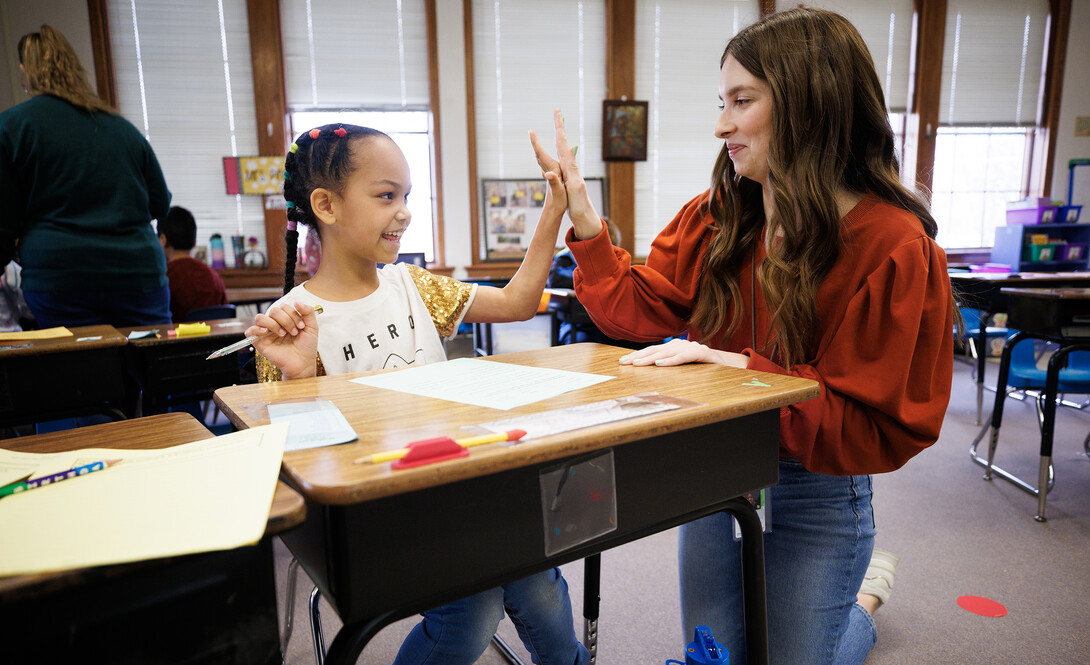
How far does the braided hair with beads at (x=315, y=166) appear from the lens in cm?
118

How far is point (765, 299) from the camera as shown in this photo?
1.06 metres

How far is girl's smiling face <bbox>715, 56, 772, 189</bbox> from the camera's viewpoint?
0.98 m

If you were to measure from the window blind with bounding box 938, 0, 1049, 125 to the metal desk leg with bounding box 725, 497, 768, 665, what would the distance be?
6179mm

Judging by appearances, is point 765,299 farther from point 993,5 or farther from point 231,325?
point 993,5

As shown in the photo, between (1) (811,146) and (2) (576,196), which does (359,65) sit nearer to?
(2) (576,196)

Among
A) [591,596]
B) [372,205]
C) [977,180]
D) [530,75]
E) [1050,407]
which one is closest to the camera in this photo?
[372,205]

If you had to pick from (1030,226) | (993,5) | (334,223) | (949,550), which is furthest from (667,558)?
(993,5)

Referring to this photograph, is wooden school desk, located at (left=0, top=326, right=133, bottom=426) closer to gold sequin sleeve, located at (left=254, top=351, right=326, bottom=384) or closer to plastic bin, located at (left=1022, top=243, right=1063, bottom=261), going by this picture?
gold sequin sleeve, located at (left=254, top=351, right=326, bottom=384)

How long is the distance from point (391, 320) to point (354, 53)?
4.32 m

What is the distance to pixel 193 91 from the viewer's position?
458 centimetres

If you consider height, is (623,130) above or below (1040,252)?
above

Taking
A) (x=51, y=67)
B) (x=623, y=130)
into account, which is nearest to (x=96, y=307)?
(x=51, y=67)

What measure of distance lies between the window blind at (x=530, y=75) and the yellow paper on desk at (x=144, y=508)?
478cm

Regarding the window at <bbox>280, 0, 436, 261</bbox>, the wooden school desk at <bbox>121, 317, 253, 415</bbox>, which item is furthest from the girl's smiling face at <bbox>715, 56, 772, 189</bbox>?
the window at <bbox>280, 0, 436, 261</bbox>
